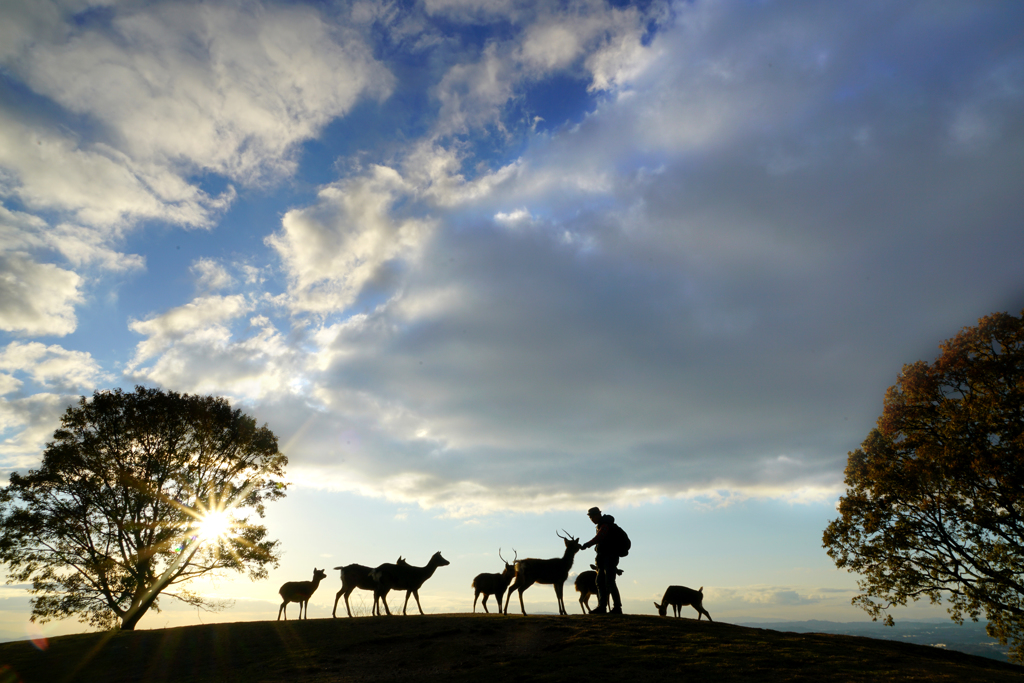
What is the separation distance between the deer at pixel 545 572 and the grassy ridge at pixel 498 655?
1.25m

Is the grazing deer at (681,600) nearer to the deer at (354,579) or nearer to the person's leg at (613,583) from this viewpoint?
the person's leg at (613,583)

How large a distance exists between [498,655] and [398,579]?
9.84m

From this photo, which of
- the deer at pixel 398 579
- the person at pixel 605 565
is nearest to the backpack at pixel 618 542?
the person at pixel 605 565

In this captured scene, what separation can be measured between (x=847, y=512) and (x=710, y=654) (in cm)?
1739

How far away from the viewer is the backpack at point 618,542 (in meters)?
17.2

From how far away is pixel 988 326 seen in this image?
21.5 m

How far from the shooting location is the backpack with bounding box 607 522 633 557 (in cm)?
1722

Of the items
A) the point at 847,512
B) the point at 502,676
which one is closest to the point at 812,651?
the point at 502,676

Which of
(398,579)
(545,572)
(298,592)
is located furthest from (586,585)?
(298,592)

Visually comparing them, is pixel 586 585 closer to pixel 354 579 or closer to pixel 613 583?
pixel 613 583

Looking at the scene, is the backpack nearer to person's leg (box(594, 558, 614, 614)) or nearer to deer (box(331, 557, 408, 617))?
person's leg (box(594, 558, 614, 614))

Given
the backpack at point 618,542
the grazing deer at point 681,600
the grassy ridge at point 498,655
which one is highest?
the backpack at point 618,542

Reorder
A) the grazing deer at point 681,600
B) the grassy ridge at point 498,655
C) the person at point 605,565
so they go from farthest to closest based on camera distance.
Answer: the grazing deer at point 681,600 < the person at point 605,565 < the grassy ridge at point 498,655

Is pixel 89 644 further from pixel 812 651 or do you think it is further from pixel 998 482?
pixel 998 482
